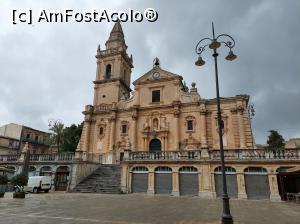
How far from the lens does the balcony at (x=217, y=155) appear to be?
19.4 meters

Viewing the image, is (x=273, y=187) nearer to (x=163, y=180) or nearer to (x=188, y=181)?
(x=188, y=181)

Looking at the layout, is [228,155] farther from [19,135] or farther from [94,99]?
[19,135]

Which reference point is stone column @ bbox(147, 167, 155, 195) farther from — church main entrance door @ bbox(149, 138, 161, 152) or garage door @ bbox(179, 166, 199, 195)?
church main entrance door @ bbox(149, 138, 161, 152)

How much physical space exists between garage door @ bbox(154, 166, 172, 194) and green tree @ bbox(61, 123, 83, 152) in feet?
98.4

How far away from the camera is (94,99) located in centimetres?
4031

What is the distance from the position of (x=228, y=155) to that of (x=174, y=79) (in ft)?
56.2

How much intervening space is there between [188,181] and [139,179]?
4.91 metres

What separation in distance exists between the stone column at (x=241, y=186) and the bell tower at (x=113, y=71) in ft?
77.0

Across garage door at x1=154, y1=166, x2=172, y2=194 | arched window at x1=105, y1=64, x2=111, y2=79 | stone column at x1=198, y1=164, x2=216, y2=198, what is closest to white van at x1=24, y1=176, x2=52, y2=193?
garage door at x1=154, y1=166, x2=172, y2=194

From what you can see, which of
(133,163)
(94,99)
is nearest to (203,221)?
(133,163)

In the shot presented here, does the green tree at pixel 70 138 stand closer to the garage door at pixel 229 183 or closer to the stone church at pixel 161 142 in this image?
the stone church at pixel 161 142

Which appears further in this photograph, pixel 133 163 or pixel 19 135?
pixel 19 135

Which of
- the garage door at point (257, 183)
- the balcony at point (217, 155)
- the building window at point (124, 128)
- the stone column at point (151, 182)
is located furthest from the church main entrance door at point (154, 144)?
the garage door at point (257, 183)

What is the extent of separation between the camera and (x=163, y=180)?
22.1 meters
